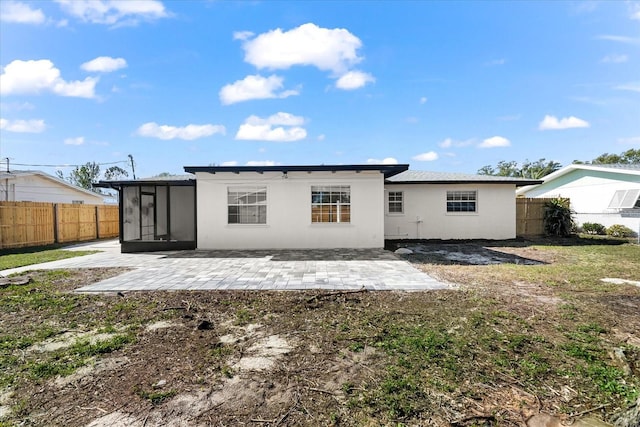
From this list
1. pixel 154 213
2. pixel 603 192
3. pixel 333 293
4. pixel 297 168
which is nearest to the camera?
pixel 333 293

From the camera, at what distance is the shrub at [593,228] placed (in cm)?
1714

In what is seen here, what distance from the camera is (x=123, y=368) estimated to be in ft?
10.8

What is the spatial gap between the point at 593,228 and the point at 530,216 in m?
4.30

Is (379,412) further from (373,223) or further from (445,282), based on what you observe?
(373,223)

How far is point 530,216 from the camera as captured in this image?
16.4m

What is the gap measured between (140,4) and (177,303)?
7.54 metres

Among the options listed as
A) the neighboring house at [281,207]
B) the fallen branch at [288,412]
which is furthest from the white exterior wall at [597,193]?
the fallen branch at [288,412]

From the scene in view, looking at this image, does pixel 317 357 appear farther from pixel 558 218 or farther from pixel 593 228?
pixel 593 228

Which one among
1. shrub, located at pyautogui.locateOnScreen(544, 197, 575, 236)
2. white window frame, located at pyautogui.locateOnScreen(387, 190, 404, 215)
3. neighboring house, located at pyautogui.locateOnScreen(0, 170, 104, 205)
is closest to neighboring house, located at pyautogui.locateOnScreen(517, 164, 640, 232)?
shrub, located at pyautogui.locateOnScreen(544, 197, 575, 236)

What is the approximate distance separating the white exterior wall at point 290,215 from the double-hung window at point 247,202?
182 mm

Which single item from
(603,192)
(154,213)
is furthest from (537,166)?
(154,213)

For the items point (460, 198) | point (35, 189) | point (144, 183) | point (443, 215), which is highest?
point (35, 189)

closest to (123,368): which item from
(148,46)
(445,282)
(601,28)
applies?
(445,282)

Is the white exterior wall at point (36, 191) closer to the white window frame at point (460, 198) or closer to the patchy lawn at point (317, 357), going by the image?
the patchy lawn at point (317, 357)
